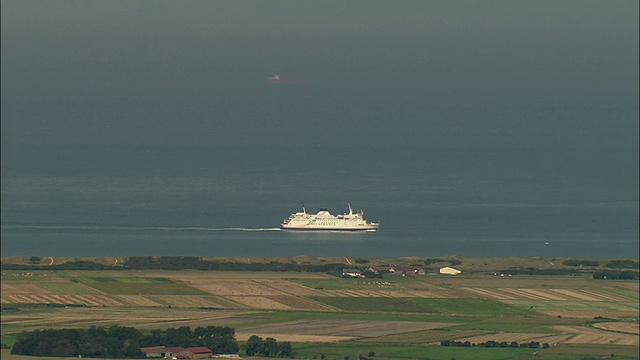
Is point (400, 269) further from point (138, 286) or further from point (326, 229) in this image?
point (326, 229)

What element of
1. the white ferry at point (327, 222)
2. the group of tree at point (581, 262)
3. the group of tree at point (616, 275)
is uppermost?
the white ferry at point (327, 222)

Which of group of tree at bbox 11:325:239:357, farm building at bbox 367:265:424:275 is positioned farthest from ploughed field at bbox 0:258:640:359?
group of tree at bbox 11:325:239:357

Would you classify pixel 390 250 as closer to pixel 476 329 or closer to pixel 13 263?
pixel 13 263

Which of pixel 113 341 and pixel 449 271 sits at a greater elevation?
pixel 449 271

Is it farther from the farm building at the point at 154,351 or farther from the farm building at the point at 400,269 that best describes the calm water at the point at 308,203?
the farm building at the point at 154,351

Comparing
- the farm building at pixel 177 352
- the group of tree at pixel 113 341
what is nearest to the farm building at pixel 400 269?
the group of tree at pixel 113 341

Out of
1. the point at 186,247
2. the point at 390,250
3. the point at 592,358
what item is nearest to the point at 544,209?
the point at 390,250

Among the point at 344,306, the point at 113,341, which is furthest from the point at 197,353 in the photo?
the point at 344,306
